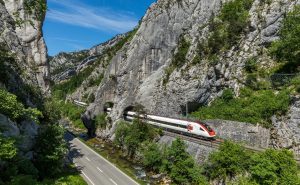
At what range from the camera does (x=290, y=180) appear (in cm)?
2323

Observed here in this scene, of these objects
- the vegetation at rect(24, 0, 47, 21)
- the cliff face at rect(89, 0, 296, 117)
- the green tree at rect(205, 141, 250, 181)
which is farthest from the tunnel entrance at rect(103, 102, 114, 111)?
the vegetation at rect(24, 0, 47, 21)

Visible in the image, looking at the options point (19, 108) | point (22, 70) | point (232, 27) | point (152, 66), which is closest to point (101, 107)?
point (152, 66)

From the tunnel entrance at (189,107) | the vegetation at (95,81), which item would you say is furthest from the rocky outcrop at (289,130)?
the vegetation at (95,81)

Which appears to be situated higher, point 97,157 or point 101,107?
point 101,107

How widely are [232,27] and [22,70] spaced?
3701 cm

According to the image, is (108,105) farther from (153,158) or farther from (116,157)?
(153,158)

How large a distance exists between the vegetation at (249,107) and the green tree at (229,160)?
29.8 feet

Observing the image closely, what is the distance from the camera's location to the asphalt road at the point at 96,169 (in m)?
37.9

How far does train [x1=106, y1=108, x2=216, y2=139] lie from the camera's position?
137 ft

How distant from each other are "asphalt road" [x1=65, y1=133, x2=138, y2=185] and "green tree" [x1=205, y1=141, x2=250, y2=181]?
11077 millimetres

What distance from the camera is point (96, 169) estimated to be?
143 ft

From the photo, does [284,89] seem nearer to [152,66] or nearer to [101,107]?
[152,66]

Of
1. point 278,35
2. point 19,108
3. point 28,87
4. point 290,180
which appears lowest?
point 290,180

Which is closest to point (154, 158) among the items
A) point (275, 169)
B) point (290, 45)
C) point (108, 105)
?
point (275, 169)
